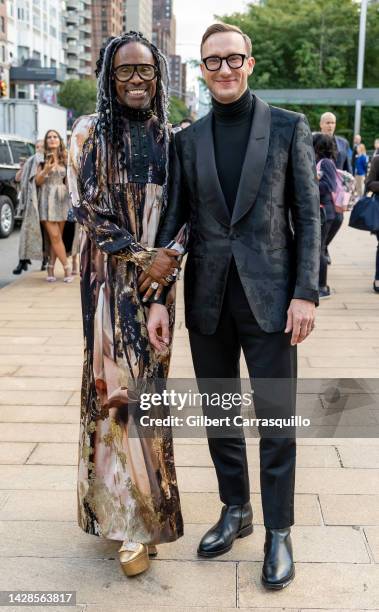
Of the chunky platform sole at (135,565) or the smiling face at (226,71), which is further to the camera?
the chunky platform sole at (135,565)

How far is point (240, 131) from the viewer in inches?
107

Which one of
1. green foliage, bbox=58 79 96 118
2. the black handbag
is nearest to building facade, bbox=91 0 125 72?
green foliage, bbox=58 79 96 118

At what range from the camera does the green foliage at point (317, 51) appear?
3769 centimetres

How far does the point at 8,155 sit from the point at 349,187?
903 centimetres

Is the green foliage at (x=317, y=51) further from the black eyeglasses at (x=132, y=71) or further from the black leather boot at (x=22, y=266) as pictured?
the black eyeglasses at (x=132, y=71)

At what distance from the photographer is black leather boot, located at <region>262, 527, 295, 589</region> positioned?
8.90 feet

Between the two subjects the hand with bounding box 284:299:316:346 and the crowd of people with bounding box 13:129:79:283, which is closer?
the hand with bounding box 284:299:316:346

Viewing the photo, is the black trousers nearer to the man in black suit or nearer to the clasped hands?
the man in black suit

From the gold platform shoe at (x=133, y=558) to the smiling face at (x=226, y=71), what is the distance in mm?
1594

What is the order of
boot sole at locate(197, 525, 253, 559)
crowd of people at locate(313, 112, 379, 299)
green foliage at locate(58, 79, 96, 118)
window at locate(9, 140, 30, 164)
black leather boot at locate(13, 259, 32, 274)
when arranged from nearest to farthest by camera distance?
boot sole at locate(197, 525, 253, 559)
crowd of people at locate(313, 112, 379, 299)
black leather boot at locate(13, 259, 32, 274)
window at locate(9, 140, 30, 164)
green foliage at locate(58, 79, 96, 118)

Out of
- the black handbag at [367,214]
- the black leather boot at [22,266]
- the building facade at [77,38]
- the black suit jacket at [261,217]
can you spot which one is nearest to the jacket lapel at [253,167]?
the black suit jacket at [261,217]

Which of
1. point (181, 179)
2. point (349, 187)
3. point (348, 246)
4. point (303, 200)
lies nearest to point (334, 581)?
point (303, 200)

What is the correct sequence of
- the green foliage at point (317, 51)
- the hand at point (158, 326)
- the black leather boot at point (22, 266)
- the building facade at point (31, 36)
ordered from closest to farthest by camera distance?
the hand at point (158, 326) < the black leather boot at point (22, 266) < the green foliage at point (317, 51) < the building facade at point (31, 36)

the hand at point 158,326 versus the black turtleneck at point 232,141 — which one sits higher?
the black turtleneck at point 232,141
